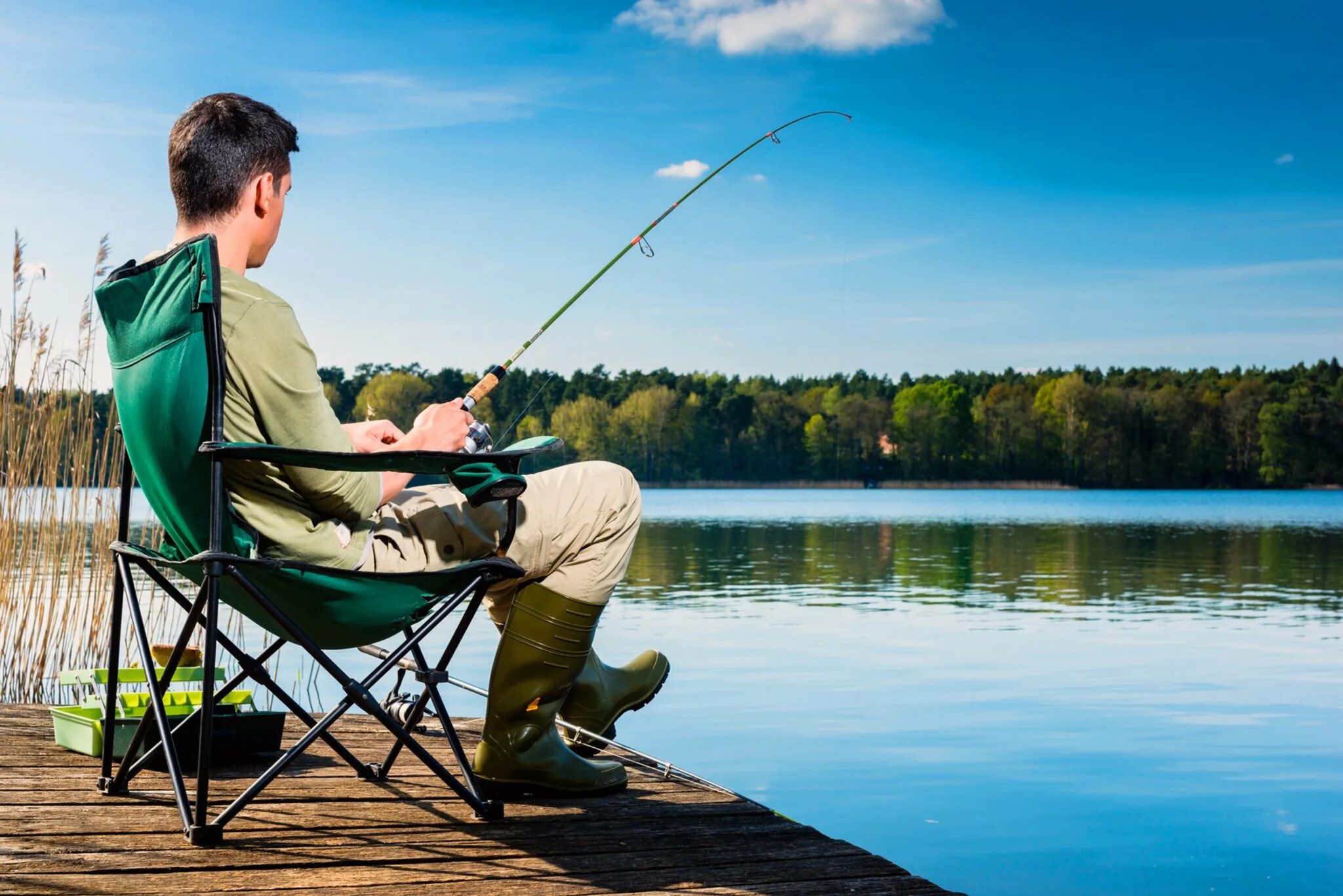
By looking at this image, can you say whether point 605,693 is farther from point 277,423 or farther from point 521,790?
point 277,423

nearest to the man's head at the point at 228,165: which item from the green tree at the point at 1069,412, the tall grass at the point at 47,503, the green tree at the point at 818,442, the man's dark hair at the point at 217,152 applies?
the man's dark hair at the point at 217,152

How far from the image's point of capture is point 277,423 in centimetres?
200

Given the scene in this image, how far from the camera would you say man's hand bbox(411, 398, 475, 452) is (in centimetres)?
222

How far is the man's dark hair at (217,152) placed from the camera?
2041 mm

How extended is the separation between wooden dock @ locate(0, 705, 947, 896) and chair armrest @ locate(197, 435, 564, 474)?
1.98 feet

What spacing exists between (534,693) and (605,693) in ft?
1.53

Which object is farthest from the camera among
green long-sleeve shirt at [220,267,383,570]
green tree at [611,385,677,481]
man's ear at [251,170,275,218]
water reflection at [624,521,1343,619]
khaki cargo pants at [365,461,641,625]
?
green tree at [611,385,677,481]

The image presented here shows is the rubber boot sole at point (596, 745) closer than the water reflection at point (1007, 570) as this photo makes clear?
Yes

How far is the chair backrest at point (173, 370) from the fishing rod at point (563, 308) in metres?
0.40

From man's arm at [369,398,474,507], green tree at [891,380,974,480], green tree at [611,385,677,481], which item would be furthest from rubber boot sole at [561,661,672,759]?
green tree at [891,380,974,480]

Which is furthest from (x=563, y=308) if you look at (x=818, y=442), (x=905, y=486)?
(x=905, y=486)

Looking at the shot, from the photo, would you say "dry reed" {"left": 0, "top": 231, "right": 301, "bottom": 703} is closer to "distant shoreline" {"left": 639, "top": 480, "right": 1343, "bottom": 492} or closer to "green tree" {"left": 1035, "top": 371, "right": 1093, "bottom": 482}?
"green tree" {"left": 1035, "top": 371, "right": 1093, "bottom": 482}

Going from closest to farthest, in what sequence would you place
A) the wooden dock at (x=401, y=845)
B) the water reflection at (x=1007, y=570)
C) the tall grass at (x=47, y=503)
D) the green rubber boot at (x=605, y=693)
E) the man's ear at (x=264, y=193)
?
the wooden dock at (x=401, y=845) → the man's ear at (x=264, y=193) → the green rubber boot at (x=605, y=693) → the tall grass at (x=47, y=503) → the water reflection at (x=1007, y=570)

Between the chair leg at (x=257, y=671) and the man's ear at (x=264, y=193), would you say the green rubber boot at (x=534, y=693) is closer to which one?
the chair leg at (x=257, y=671)
